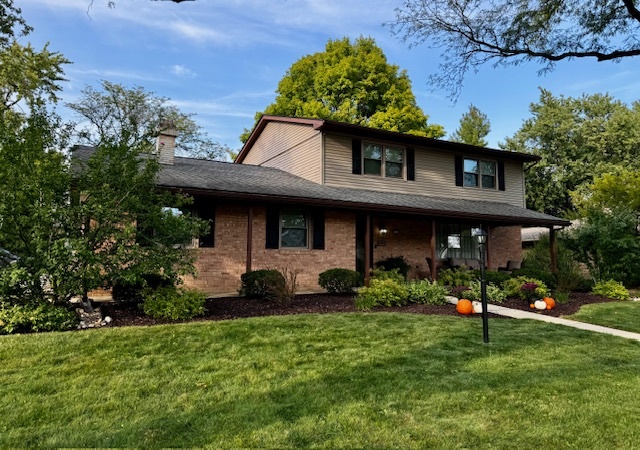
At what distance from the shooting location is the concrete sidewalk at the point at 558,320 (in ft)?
24.3

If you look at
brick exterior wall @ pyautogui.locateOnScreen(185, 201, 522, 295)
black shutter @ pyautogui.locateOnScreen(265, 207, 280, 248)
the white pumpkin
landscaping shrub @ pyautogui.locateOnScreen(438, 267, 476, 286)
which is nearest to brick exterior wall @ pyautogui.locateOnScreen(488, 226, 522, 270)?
brick exterior wall @ pyautogui.locateOnScreen(185, 201, 522, 295)

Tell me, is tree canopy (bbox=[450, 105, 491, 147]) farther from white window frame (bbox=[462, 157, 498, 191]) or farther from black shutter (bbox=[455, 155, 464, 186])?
black shutter (bbox=[455, 155, 464, 186])

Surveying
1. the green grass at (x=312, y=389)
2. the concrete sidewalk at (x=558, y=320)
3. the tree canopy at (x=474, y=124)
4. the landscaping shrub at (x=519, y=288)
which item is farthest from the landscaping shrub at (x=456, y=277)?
the tree canopy at (x=474, y=124)

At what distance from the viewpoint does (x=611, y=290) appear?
39.1 feet

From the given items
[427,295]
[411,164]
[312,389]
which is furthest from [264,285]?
[411,164]

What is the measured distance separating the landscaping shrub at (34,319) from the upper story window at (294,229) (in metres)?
6.24

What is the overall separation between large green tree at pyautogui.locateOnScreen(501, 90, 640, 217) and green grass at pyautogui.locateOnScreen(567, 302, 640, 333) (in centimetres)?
2351

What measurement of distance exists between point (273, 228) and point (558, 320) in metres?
7.12

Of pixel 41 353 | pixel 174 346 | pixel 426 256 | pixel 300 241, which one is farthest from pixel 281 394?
pixel 426 256

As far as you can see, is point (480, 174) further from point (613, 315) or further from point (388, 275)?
point (613, 315)

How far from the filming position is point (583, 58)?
1025 centimetres

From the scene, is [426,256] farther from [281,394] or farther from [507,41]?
[281,394]

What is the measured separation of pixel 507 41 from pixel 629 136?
2664cm

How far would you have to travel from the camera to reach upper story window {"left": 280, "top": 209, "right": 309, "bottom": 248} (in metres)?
11.9
